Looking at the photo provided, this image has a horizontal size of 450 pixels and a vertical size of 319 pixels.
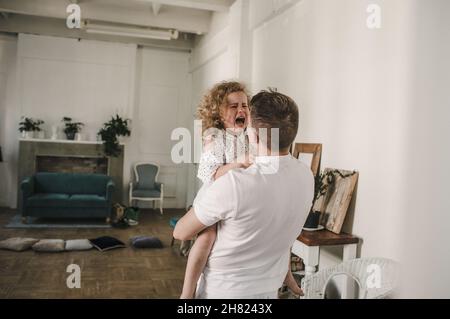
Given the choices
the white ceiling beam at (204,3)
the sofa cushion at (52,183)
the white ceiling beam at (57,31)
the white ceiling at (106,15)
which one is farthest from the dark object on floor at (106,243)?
the white ceiling beam at (57,31)

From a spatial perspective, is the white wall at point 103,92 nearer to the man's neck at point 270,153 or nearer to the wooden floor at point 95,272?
the wooden floor at point 95,272

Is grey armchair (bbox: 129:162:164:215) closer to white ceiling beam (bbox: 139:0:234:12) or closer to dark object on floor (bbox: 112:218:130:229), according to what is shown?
dark object on floor (bbox: 112:218:130:229)

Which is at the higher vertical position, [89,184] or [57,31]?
[57,31]

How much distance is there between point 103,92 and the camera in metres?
8.54

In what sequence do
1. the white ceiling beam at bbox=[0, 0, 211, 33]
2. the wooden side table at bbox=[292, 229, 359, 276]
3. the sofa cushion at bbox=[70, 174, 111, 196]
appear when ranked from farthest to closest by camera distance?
the sofa cushion at bbox=[70, 174, 111, 196] < the white ceiling beam at bbox=[0, 0, 211, 33] < the wooden side table at bbox=[292, 229, 359, 276]

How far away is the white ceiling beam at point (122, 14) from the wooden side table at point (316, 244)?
5679 mm

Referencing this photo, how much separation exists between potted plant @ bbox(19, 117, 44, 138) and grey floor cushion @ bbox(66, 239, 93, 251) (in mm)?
3264

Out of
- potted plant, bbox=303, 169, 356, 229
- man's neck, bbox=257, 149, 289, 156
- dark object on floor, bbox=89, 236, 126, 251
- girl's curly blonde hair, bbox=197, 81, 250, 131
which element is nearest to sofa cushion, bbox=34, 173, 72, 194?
dark object on floor, bbox=89, 236, 126, 251

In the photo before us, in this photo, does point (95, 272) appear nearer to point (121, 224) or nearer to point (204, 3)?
point (121, 224)

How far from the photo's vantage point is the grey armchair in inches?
320

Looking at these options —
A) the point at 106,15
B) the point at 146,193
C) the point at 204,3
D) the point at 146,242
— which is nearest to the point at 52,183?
the point at 146,193

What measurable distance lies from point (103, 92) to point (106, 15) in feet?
5.73

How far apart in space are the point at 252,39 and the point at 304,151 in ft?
7.39
